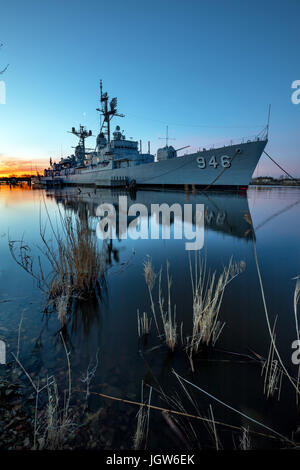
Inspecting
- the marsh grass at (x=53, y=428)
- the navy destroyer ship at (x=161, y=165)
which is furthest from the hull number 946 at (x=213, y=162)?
the marsh grass at (x=53, y=428)

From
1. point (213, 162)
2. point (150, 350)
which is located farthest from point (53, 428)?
point (213, 162)

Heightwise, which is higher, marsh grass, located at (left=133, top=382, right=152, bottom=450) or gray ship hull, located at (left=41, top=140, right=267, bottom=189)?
gray ship hull, located at (left=41, top=140, right=267, bottom=189)

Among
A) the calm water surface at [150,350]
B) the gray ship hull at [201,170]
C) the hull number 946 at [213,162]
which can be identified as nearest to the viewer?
the calm water surface at [150,350]

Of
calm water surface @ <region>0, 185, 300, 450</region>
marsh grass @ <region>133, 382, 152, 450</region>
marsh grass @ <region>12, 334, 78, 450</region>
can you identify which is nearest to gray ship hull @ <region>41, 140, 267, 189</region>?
calm water surface @ <region>0, 185, 300, 450</region>

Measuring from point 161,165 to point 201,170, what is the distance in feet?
23.5

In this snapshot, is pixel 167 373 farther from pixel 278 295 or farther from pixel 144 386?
→ pixel 278 295

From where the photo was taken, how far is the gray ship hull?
974 inches

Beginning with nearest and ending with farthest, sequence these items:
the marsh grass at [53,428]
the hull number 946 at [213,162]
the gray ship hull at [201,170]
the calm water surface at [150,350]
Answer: the marsh grass at [53,428], the calm water surface at [150,350], the gray ship hull at [201,170], the hull number 946 at [213,162]

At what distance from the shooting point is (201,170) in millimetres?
28078

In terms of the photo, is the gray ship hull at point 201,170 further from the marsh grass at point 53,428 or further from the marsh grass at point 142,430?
the marsh grass at point 53,428

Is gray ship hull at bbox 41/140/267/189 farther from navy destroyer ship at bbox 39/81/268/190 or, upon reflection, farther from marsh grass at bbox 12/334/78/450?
marsh grass at bbox 12/334/78/450

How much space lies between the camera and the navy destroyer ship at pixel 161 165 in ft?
83.0

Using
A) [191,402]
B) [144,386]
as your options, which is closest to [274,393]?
[191,402]
